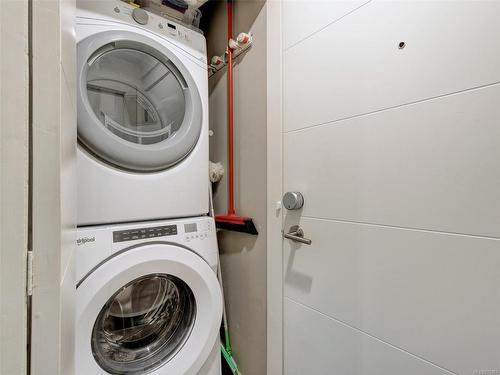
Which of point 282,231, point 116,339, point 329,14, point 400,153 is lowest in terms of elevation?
point 116,339

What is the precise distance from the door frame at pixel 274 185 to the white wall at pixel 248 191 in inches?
1.9

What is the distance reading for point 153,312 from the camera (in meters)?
1.00

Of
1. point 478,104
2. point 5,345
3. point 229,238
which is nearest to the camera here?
point 5,345

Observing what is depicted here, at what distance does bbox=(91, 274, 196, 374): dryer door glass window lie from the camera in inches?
33.5

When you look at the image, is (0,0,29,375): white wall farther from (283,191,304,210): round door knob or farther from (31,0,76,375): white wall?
(283,191,304,210): round door knob

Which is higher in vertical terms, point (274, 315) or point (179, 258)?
point (179, 258)

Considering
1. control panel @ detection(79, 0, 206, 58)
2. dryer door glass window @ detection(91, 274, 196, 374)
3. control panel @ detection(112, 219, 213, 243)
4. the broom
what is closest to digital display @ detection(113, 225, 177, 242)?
control panel @ detection(112, 219, 213, 243)

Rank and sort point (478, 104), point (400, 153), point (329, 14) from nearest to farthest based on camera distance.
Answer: point (478, 104) → point (400, 153) → point (329, 14)

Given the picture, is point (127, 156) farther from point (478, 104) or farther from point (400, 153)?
point (478, 104)

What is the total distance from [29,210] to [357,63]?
32.7 inches

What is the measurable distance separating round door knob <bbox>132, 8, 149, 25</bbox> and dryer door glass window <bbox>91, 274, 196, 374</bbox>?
3.26ft

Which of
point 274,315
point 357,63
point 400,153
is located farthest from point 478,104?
point 274,315

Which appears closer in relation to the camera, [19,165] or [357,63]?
[19,165]

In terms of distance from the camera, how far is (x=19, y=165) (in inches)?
10.7
